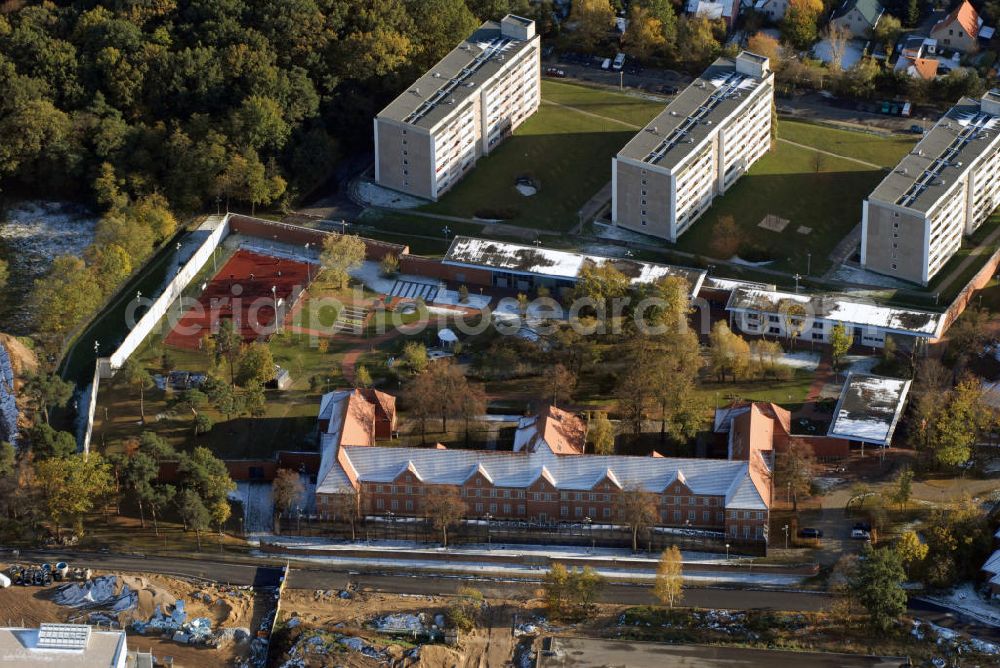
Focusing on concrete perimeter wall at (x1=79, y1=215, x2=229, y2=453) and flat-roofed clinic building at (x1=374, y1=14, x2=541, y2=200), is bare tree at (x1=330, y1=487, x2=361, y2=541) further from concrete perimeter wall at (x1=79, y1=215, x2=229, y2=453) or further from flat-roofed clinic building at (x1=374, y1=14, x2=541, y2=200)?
flat-roofed clinic building at (x1=374, y1=14, x2=541, y2=200)

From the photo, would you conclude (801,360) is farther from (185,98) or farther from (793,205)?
(185,98)

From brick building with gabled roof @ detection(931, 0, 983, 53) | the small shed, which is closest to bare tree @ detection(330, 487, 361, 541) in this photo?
the small shed

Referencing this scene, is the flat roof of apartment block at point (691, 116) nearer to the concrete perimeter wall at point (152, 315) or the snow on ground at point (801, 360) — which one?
the snow on ground at point (801, 360)

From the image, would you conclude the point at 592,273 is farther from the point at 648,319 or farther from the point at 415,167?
the point at 415,167

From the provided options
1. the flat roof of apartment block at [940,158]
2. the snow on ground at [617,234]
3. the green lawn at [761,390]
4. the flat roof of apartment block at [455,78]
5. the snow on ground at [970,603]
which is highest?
the flat roof of apartment block at [455,78]

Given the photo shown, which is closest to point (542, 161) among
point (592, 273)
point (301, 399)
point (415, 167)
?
point (415, 167)

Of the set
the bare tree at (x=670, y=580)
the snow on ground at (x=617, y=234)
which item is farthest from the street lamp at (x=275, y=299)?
the bare tree at (x=670, y=580)

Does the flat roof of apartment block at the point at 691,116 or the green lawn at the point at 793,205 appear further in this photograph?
the green lawn at the point at 793,205
